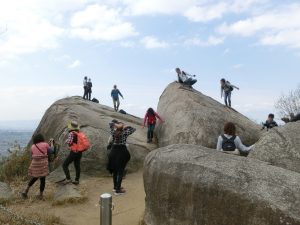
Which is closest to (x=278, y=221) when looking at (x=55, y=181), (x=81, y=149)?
(x=81, y=149)

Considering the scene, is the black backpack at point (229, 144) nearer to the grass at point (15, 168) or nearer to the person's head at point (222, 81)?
the grass at point (15, 168)

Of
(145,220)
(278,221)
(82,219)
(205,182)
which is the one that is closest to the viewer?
(278,221)

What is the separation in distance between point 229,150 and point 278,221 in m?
3.14

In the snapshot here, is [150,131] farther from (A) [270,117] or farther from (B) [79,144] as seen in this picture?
(B) [79,144]

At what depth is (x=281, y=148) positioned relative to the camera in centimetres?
936

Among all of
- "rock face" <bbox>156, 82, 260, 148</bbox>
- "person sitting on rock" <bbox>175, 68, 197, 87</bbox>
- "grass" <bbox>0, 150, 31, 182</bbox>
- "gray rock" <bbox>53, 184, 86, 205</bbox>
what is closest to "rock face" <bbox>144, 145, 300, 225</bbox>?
"gray rock" <bbox>53, 184, 86, 205</bbox>

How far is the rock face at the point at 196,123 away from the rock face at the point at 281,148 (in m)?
7.01

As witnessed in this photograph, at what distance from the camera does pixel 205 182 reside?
26.8 ft

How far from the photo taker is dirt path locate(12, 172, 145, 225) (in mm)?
10836

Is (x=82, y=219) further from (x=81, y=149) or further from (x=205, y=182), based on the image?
(x=205, y=182)

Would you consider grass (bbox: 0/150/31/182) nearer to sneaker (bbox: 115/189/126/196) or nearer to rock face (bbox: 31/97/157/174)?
rock face (bbox: 31/97/157/174)

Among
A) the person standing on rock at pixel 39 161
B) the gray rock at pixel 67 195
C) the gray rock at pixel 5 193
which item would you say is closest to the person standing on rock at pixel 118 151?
the gray rock at pixel 67 195

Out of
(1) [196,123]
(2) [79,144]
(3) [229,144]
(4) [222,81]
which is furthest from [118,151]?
(4) [222,81]

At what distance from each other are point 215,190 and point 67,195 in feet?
18.1
